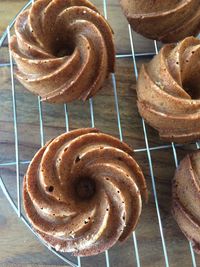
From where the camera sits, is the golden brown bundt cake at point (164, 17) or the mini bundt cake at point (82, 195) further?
the golden brown bundt cake at point (164, 17)

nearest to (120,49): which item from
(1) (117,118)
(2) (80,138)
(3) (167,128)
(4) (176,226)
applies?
(1) (117,118)

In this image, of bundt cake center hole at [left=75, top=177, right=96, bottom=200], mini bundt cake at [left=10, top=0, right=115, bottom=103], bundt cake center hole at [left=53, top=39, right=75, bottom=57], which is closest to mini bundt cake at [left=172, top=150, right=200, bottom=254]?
bundt cake center hole at [left=75, top=177, right=96, bottom=200]

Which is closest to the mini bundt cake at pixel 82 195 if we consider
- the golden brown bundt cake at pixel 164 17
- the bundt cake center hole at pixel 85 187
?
the bundt cake center hole at pixel 85 187

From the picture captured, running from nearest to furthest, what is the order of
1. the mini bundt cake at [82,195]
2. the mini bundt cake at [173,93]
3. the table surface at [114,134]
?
1. the mini bundt cake at [82,195]
2. the mini bundt cake at [173,93]
3. the table surface at [114,134]

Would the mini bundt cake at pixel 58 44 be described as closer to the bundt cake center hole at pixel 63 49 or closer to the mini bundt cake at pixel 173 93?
the bundt cake center hole at pixel 63 49

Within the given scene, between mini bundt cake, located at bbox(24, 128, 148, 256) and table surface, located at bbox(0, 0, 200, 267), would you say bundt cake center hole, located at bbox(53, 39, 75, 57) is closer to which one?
table surface, located at bbox(0, 0, 200, 267)
